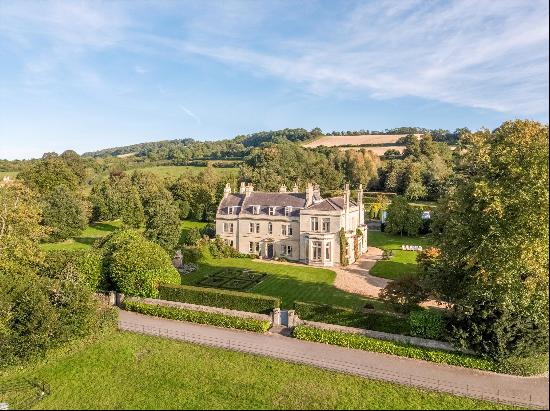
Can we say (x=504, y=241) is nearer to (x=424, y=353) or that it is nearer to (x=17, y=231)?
(x=424, y=353)

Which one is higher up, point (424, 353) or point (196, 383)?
point (424, 353)

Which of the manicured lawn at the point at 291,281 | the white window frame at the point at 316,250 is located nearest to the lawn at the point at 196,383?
the manicured lawn at the point at 291,281

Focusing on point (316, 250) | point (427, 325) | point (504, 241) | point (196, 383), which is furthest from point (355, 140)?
point (196, 383)

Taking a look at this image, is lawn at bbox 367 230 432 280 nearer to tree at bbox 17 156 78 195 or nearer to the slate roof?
the slate roof

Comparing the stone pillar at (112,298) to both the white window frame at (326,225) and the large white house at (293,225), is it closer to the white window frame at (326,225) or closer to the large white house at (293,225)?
the large white house at (293,225)

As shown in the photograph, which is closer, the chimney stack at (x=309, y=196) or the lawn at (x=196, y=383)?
the lawn at (x=196, y=383)

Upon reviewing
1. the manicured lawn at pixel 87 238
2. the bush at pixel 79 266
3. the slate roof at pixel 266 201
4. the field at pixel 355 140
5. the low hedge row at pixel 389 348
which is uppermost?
the field at pixel 355 140

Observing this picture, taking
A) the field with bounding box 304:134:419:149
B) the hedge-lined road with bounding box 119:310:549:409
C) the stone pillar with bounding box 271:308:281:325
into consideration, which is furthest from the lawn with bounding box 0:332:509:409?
the field with bounding box 304:134:419:149
